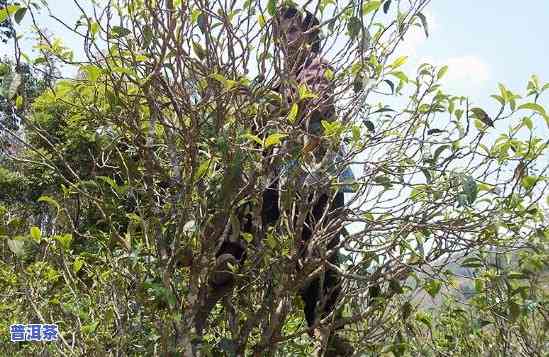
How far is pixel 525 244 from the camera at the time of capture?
1790 mm

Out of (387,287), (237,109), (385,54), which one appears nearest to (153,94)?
(237,109)

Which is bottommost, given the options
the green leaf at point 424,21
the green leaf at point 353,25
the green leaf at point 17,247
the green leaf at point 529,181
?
the green leaf at point 529,181

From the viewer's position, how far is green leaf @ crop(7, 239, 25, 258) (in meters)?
1.47

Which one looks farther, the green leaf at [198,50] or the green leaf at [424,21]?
the green leaf at [198,50]

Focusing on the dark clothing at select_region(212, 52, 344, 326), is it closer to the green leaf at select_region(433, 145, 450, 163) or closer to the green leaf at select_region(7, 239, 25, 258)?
the green leaf at select_region(433, 145, 450, 163)

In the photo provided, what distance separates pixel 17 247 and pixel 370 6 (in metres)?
1.22

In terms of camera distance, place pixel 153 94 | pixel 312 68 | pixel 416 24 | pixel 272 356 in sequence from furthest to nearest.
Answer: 1. pixel 312 68
2. pixel 416 24
3. pixel 272 356
4. pixel 153 94

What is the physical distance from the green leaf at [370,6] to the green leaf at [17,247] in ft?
3.95

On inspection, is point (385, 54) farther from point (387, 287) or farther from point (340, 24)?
point (387, 287)

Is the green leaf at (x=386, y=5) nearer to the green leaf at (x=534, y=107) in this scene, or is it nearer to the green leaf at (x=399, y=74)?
the green leaf at (x=399, y=74)

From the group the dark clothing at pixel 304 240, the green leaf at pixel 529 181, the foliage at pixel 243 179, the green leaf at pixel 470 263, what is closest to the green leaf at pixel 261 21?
the foliage at pixel 243 179

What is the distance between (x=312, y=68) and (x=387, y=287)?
0.86 metres

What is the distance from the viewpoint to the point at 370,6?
5.39 feet

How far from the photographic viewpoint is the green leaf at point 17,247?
147 cm
